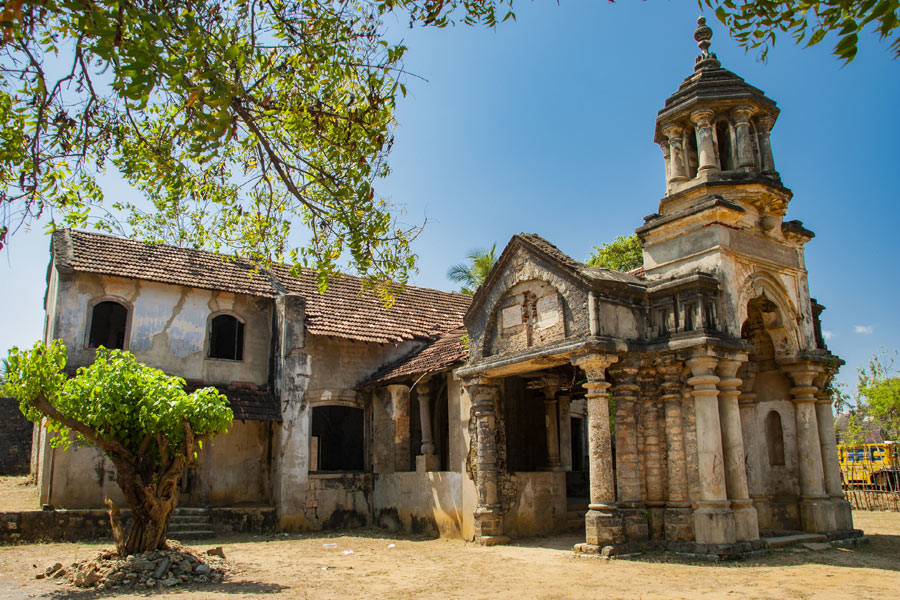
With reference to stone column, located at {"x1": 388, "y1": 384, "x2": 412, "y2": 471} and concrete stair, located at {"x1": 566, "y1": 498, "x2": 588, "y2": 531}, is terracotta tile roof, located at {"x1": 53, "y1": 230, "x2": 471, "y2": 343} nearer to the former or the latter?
stone column, located at {"x1": 388, "y1": 384, "x2": 412, "y2": 471}

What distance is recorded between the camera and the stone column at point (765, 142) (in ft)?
40.1

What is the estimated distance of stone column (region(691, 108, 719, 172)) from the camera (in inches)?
462

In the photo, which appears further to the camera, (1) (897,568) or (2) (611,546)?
(2) (611,546)

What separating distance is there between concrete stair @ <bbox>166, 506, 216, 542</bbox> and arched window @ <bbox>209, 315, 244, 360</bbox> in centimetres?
406

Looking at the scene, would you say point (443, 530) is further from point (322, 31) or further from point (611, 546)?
point (322, 31)

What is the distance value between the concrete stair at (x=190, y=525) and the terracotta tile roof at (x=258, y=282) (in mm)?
4652

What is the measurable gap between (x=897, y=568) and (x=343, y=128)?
9039 mm

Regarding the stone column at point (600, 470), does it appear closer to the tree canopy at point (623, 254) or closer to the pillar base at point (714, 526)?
the pillar base at point (714, 526)

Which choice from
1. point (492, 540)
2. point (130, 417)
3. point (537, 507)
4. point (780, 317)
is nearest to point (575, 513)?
point (537, 507)

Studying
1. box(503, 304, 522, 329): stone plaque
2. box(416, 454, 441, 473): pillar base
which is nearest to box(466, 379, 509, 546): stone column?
box(503, 304, 522, 329): stone plaque

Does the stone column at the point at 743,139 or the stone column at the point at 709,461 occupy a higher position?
the stone column at the point at 743,139

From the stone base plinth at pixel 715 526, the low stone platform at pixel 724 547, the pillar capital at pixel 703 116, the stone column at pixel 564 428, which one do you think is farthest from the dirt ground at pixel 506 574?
the pillar capital at pixel 703 116

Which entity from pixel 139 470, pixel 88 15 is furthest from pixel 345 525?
pixel 88 15

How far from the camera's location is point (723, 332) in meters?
10.5
